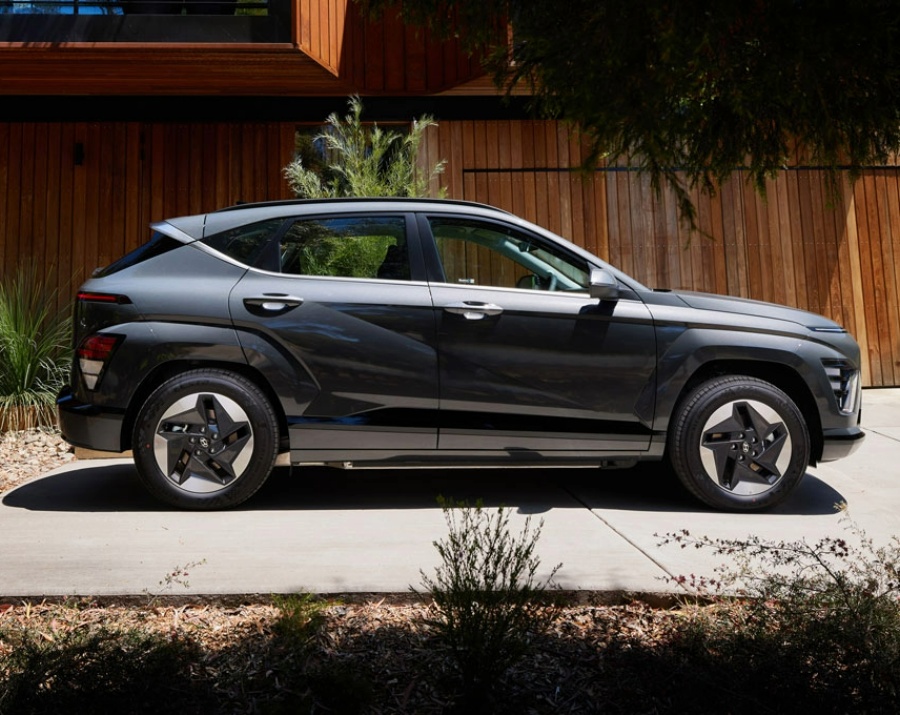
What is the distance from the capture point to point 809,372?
14.8 feet

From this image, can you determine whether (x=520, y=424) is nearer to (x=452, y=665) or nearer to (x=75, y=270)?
(x=452, y=665)

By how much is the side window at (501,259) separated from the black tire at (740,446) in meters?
0.99

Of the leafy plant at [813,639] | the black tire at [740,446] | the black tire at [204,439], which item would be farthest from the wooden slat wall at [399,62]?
the leafy plant at [813,639]

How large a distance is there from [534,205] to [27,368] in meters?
5.47

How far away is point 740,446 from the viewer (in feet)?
14.5

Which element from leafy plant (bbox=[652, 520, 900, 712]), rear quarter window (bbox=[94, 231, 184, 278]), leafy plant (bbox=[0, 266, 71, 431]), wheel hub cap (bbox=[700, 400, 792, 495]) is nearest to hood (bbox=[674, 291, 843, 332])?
wheel hub cap (bbox=[700, 400, 792, 495])

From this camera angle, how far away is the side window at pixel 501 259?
15.1 ft

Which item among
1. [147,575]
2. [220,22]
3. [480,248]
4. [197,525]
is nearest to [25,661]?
[147,575]

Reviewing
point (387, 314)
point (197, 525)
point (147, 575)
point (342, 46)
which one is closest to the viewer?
point (147, 575)

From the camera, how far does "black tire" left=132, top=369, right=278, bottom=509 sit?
4289mm

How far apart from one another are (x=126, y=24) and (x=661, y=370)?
5835 mm

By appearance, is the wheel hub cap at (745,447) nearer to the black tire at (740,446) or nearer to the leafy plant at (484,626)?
the black tire at (740,446)

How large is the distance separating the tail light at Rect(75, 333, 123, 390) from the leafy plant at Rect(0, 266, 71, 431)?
298 cm

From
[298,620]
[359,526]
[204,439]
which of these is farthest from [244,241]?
[298,620]
